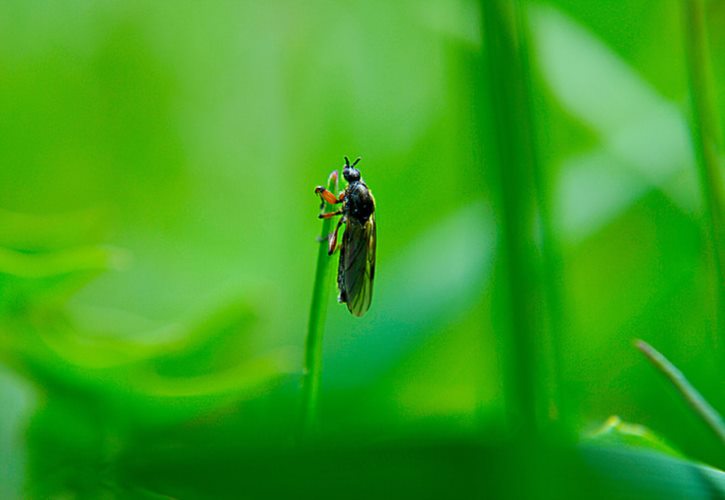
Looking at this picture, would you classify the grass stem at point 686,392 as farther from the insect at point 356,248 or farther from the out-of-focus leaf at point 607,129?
the out-of-focus leaf at point 607,129

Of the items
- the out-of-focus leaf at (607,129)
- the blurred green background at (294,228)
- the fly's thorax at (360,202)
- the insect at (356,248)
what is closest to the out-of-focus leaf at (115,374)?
the blurred green background at (294,228)

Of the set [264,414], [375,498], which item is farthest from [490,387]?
[375,498]

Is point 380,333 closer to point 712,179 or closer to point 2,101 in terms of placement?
point 712,179

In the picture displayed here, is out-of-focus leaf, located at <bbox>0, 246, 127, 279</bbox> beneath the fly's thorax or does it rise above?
beneath

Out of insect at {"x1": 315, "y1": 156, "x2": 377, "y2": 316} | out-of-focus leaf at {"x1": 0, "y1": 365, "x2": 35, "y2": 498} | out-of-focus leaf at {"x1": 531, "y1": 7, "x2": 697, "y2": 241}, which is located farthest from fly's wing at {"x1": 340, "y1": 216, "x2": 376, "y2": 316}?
out-of-focus leaf at {"x1": 0, "y1": 365, "x2": 35, "y2": 498}

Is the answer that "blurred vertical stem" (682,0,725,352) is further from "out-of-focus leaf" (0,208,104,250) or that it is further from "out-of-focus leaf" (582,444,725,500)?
"out-of-focus leaf" (0,208,104,250)
